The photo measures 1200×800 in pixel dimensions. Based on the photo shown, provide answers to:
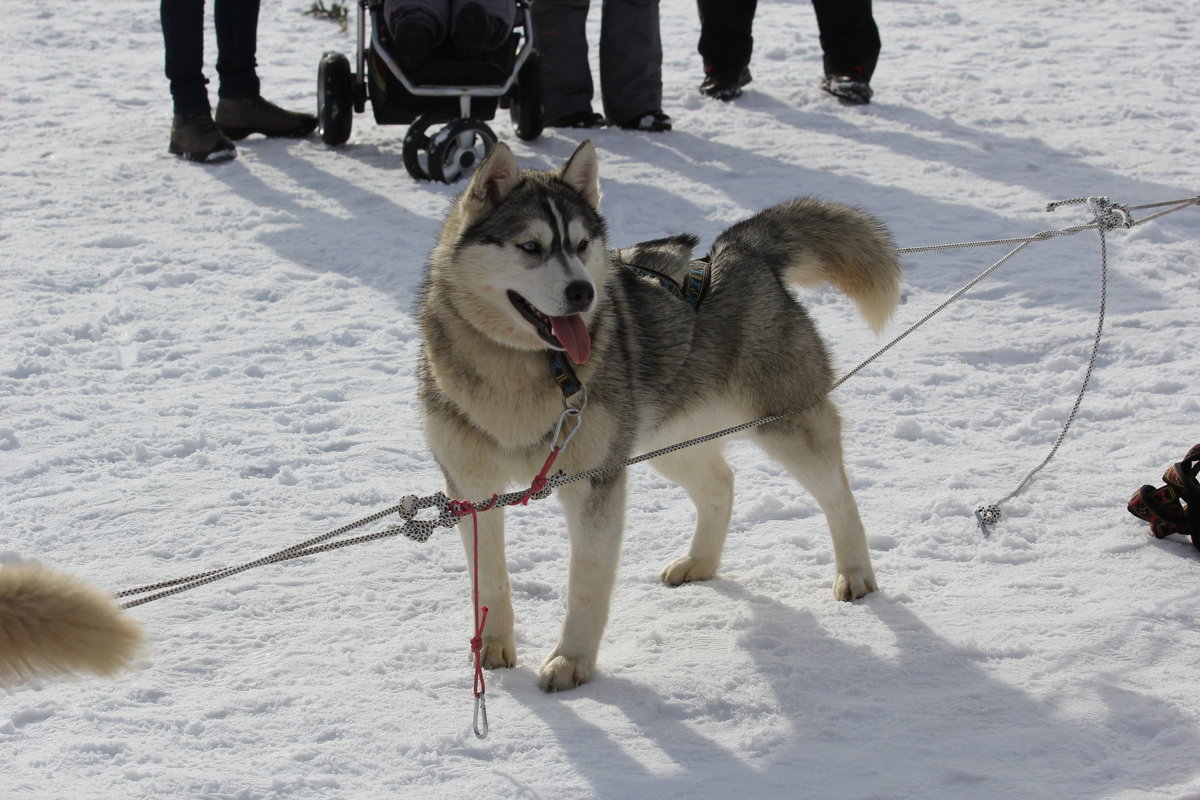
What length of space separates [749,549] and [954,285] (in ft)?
8.25

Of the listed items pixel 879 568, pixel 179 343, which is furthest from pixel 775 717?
pixel 179 343

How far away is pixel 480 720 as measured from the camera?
2.80 meters

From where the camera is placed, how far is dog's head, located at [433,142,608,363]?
109 inches

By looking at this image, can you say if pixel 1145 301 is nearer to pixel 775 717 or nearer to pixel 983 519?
pixel 983 519

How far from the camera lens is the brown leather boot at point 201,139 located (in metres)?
6.89

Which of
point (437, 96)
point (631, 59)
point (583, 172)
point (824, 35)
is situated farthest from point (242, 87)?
point (583, 172)

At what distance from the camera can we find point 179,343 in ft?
16.8

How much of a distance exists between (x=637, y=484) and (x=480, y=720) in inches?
65.4

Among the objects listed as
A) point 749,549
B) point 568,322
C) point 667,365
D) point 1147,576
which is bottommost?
point 749,549

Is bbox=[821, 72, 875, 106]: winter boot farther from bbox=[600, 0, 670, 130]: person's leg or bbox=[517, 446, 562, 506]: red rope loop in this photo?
bbox=[517, 446, 562, 506]: red rope loop

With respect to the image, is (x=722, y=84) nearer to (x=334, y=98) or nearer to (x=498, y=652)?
(x=334, y=98)

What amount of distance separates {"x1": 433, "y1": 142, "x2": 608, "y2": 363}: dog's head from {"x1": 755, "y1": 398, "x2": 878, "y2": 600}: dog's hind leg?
80 cm

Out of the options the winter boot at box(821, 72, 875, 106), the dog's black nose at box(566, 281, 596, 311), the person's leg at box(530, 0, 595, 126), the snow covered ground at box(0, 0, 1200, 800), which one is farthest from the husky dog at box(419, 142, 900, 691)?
the winter boot at box(821, 72, 875, 106)

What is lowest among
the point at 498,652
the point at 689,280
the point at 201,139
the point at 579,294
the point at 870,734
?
the point at 498,652
